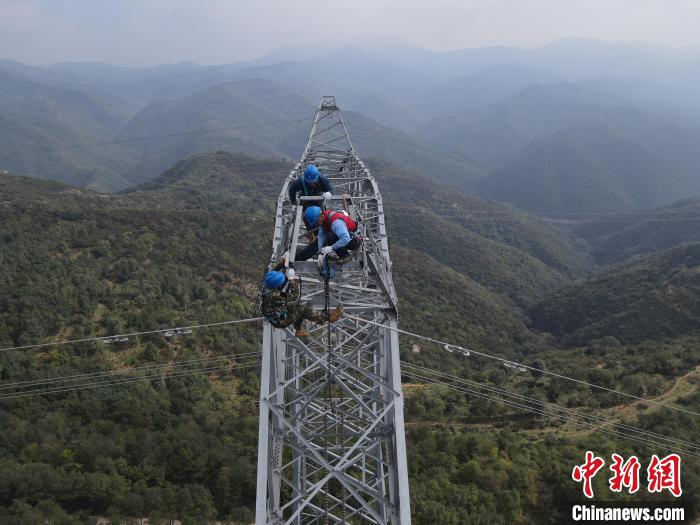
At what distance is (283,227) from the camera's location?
1141 cm

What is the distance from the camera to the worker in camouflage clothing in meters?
7.06

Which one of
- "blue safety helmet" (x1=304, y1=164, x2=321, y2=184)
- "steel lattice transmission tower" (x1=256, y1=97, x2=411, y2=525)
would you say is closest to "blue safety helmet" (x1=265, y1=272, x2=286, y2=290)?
"steel lattice transmission tower" (x1=256, y1=97, x2=411, y2=525)

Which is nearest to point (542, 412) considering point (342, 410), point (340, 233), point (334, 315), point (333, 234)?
point (342, 410)

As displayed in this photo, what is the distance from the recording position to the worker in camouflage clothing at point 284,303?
7062 millimetres

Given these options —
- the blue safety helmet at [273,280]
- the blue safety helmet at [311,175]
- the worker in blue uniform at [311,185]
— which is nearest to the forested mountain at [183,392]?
the worker in blue uniform at [311,185]

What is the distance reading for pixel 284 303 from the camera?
7.09 m

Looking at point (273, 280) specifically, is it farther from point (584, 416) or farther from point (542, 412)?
point (584, 416)

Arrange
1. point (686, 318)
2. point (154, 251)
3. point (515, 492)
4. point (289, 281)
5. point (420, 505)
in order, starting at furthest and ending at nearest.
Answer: point (686, 318) → point (154, 251) → point (515, 492) → point (420, 505) → point (289, 281)

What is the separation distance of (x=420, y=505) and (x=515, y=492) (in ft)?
15.4

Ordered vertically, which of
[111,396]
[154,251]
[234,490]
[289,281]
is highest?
[289,281]

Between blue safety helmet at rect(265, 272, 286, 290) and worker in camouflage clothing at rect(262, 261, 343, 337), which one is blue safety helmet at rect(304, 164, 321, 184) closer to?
worker in camouflage clothing at rect(262, 261, 343, 337)

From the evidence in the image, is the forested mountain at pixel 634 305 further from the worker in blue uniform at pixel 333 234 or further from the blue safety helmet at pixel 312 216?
the blue safety helmet at pixel 312 216

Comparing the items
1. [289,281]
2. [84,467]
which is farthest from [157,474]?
[289,281]

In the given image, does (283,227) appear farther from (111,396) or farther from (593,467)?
(111,396)
